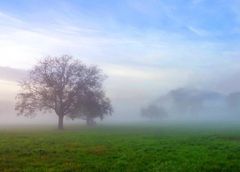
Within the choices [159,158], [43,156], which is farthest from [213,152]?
[43,156]

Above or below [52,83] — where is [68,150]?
below

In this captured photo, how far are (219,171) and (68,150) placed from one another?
520 inches

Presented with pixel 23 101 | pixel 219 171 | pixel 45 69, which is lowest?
pixel 219 171

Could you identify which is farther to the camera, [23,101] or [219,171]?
[23,101]

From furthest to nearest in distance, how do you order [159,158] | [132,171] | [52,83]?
[52,83] < [159,158] < [132,171]

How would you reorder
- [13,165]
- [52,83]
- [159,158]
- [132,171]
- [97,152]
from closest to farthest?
[132,171] → [13,165] → [159,158] → [97,152] → [52,83]

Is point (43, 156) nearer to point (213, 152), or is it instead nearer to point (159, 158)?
point (159, 158)

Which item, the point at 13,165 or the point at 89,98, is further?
the point at 89,98

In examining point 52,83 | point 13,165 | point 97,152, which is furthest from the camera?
point 52,83

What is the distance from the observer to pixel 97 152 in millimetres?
28453

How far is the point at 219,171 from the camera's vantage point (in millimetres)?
20641

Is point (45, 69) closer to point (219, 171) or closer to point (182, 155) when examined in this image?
point (182, 155)

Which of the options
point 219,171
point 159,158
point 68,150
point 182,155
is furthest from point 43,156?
point 219,171

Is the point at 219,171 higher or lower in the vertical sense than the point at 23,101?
lower
